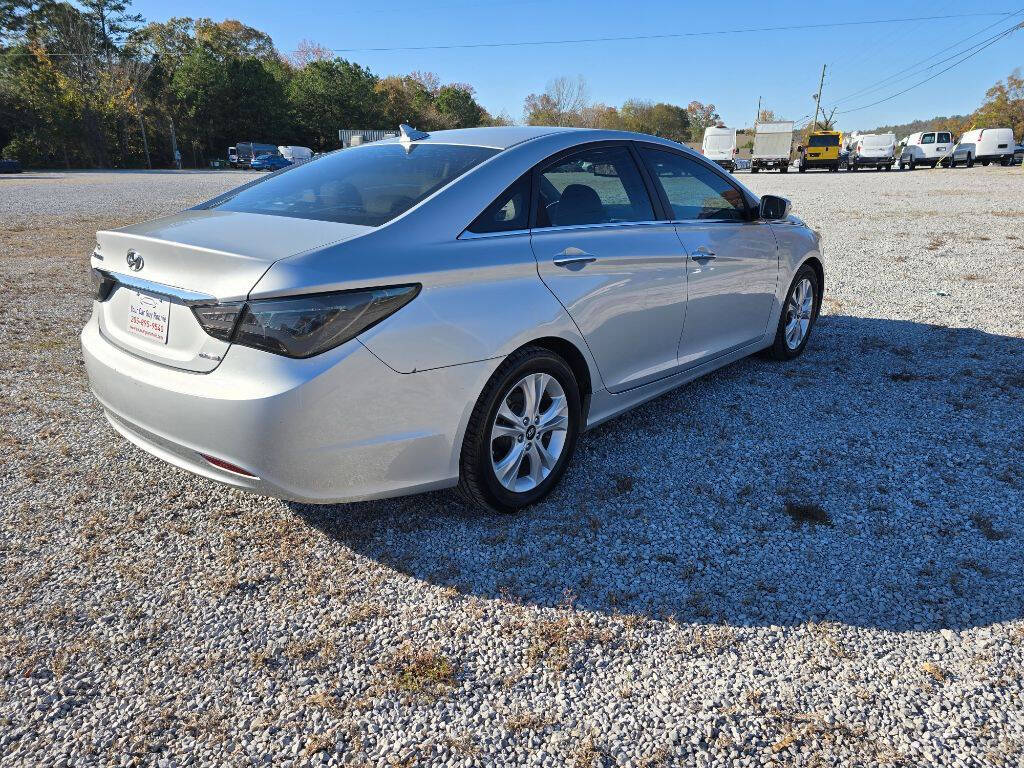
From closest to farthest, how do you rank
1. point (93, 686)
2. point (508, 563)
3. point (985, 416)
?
point (93, 686) < point (508, 563) < point (985, 416)

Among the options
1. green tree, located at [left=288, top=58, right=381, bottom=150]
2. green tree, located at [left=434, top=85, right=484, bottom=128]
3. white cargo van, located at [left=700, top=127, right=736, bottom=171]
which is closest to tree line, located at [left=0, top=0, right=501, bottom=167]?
green tree, located at [left=288, top=58, right=381, bottom=150]

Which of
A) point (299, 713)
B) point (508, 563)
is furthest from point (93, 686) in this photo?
point (508, 563)

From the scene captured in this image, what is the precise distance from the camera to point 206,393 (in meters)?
2.40

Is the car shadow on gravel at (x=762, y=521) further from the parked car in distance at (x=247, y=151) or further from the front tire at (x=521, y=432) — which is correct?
the parked car in distance at (x=247, y=151)

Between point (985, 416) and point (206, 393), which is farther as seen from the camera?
point (985, 416)

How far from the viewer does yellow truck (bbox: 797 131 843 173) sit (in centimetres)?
3888

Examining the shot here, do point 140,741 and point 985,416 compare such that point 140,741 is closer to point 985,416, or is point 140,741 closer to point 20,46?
point 985,416

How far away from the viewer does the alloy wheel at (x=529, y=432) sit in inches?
119

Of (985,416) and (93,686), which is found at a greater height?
(985,416)

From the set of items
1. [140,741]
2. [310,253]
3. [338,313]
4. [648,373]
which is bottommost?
[140,741]

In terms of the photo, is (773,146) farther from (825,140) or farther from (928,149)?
(928,149)

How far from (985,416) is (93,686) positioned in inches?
185

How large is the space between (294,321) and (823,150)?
140 feet

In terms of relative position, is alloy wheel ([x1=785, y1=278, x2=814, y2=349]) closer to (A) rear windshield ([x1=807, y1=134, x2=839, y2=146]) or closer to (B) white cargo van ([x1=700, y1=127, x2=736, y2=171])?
(B) white cargo van ([x1=700, y1=127, x2=736, y2=171])
